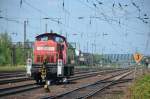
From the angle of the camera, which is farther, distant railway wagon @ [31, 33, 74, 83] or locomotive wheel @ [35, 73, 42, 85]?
distant railway wagon @ [31, 33, 74, 83]

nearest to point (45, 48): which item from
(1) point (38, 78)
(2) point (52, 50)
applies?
(2) point (52, 50)

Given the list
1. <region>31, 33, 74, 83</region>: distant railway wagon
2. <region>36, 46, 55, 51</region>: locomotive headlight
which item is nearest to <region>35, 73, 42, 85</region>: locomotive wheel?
<region>31, 33, 74, 83</region>: distant railway wagon

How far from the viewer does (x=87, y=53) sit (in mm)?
144125

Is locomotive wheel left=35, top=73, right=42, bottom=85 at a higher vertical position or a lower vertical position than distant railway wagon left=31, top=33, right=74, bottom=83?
lower

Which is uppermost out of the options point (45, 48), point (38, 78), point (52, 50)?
point (45, 48)

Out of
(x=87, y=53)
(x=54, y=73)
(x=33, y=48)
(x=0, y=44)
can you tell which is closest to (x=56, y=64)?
(x=54, y=73)

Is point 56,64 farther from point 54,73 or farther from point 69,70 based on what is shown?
point 69,70

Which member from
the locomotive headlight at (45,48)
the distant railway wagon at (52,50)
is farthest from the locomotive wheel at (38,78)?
the locomotive headlight at (45,48)

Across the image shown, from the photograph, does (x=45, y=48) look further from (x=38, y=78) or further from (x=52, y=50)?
(x=38, y=78)

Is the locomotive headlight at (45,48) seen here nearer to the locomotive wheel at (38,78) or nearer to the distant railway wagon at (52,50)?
the distant railway wagon at (52,50)

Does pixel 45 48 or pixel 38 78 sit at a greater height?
pixel 45 48

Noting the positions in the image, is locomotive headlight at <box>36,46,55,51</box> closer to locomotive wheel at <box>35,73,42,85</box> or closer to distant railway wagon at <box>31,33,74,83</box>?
distant railway wagon at <box>31,33,74,83</box>

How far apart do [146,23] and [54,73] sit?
16415 millimetres

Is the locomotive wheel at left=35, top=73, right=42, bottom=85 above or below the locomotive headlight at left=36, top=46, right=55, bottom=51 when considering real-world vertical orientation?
below
